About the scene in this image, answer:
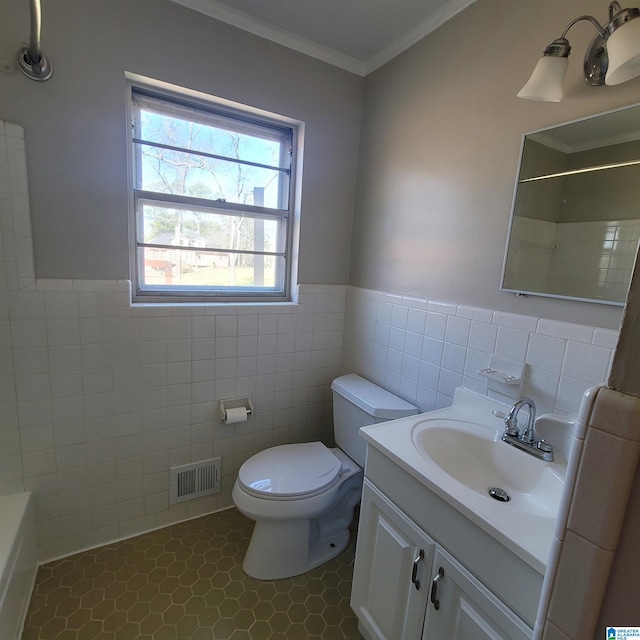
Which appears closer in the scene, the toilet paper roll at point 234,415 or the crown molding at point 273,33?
the crown molding at point 273,33

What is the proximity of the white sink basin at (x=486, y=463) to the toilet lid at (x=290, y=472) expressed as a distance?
58 cm

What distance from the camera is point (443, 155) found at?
154 centimetres

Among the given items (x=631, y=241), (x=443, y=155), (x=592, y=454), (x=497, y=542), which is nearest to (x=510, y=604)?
(x=497, y=542)

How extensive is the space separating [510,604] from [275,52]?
2277mm

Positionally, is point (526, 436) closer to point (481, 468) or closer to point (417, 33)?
point (481, 468)

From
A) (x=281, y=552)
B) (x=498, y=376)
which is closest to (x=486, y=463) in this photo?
(x=498, y=376)

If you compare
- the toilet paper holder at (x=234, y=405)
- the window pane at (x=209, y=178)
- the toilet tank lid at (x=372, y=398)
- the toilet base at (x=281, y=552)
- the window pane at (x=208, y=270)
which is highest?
the window pane at (x=209, y=178)

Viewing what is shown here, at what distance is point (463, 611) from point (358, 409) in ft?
3.00

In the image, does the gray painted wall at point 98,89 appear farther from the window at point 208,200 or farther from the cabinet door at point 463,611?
the cabinet door at point 463,611

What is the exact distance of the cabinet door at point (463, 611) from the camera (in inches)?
31.7

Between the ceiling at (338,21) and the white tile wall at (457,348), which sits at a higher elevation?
the ceiling at (338,21)

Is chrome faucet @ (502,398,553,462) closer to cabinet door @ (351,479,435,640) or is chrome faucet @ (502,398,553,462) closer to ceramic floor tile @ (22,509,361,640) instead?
cabinet door @ (351,479,435,640)

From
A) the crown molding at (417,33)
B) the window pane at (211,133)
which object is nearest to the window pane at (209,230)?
the window pane at (211,133)

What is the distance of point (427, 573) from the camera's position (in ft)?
3.28
